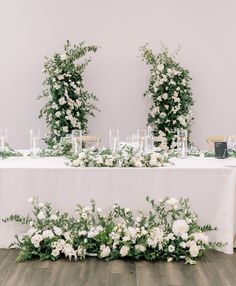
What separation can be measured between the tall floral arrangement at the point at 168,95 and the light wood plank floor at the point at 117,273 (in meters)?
4.17

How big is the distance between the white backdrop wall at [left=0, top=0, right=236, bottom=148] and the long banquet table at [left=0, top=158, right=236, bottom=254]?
458 centimetres

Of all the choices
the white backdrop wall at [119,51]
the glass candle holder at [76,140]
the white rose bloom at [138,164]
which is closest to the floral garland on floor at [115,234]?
the white rose bloom at [138,164]

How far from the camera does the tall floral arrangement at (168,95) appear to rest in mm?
7363

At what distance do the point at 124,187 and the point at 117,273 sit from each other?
62cm

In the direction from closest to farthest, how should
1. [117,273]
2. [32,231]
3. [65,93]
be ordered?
[117,273] → [32,231] → [65,93]

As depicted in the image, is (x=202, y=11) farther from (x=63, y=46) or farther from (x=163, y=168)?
(x=163, y=168)

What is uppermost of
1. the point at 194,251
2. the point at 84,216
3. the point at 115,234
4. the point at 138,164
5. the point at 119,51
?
the point at 119,51

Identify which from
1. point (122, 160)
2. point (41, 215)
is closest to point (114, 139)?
point (122, 160)

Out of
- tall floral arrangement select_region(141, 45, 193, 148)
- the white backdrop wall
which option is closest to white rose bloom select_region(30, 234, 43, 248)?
tall floral arrangement select_region(141, 45, 193, 148)

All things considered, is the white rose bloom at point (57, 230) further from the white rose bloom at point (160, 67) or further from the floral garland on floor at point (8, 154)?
the white rose bloom at point (160, 67)

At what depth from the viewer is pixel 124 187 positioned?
134 inches

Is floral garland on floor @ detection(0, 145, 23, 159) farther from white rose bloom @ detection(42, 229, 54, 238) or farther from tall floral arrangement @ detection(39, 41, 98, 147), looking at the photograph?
tall floral arrangement @ detection(39, 41, 98, 147)

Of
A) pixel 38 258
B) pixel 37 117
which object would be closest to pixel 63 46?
pixel 37 117

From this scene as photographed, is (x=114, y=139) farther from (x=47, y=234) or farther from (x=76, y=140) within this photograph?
(x=47, y=234)
